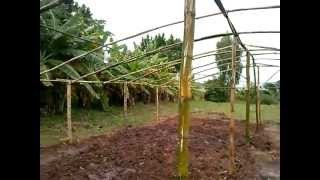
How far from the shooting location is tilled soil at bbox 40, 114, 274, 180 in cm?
625

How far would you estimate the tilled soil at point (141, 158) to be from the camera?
6.25 metres

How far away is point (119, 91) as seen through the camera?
1820 centimetres

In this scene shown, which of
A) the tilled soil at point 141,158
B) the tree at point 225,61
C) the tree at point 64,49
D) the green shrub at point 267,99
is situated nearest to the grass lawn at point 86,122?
the tree at point 64,49

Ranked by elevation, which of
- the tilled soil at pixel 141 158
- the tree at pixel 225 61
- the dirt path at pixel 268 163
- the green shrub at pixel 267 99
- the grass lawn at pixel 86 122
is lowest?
the dirt path at pixel 268 163

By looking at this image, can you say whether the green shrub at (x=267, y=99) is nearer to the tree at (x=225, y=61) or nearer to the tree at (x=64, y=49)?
the tree at (x=225, y=61)

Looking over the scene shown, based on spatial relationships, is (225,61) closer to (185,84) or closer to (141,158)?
(141,158)

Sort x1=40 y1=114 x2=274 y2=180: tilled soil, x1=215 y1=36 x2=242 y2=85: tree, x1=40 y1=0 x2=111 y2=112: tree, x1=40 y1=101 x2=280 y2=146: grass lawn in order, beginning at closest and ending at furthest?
x1=40 y1=114 x2=274 y2=180: tilled soil
x1=215 y1=36 x2=242 y2=85: tree
x1=40 y1=101 x2=280 y2=146: grass lawn
x1=40 y1=0 x2=111 y2=112: tree

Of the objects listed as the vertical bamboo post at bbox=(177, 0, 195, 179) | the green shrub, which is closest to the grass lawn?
the green shrub

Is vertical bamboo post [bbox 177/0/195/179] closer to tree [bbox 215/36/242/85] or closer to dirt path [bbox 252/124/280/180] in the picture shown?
dirt path [bbox 252/124/280/180]

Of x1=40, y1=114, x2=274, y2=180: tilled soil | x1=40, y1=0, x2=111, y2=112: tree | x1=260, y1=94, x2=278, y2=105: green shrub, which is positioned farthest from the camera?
x1=260, y1=94, x2=278, y2=105: green shrub

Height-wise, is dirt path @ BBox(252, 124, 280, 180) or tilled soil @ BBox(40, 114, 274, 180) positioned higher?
tilled soil @ BBox(40, 114, 274, 180)
